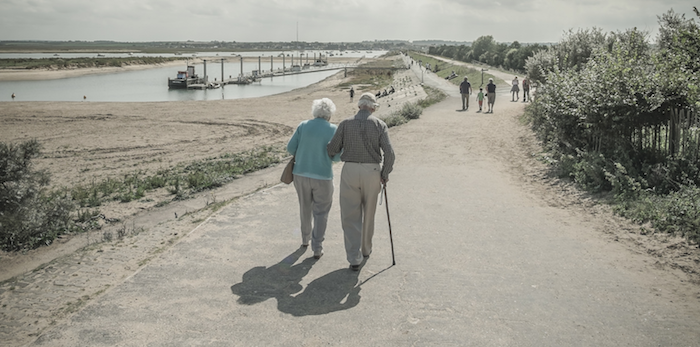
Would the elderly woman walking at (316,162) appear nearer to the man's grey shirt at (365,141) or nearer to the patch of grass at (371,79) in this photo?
the man's grey shirt at (365,141)

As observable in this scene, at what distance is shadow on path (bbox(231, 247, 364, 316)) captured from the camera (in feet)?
16.1

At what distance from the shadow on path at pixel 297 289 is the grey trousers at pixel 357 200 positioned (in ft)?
1.07

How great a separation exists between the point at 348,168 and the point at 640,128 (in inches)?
247

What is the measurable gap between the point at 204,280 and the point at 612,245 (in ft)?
16.0

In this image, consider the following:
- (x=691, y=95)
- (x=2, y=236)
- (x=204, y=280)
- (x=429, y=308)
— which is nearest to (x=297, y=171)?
(x=204, y=280)

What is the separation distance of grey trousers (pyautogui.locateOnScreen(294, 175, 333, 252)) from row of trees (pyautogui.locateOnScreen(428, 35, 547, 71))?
2721 centimetres

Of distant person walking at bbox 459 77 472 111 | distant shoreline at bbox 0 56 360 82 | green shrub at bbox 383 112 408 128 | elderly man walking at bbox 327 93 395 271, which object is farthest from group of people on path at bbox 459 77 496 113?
distant shoreline at bbox 0 56 360 82

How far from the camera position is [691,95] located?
25.8 ft

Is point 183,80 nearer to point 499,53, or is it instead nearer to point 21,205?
point 499,53

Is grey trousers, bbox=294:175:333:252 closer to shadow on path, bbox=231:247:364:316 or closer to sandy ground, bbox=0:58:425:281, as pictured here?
shadow on path, bbox=231:247:364:316

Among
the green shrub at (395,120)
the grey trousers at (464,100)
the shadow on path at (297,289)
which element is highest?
the grey trousers at (464,100)

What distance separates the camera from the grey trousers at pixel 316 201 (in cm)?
590

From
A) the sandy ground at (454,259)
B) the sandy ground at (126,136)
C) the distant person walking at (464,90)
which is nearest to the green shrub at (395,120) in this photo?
the sandy ground at (126,136)

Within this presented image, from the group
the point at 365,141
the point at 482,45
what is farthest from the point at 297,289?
the point at 482,45
